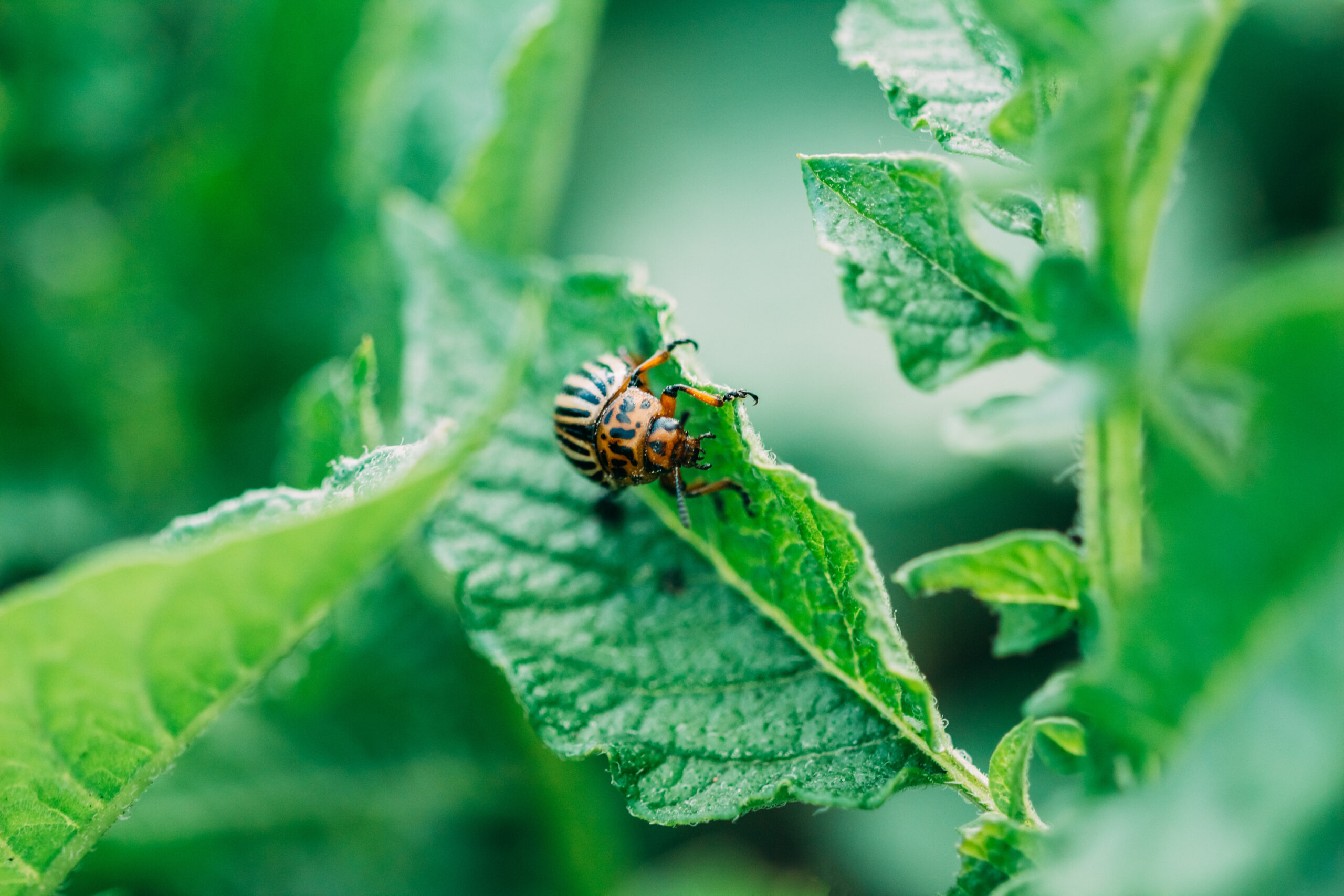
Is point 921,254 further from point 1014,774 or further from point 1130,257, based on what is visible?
point 1014,774

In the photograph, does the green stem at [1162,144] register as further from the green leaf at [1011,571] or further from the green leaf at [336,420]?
the green leaf at [336,420]

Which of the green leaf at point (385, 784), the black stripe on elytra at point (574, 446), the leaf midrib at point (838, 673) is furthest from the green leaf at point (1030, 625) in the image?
the green leaf at point (385, 784)

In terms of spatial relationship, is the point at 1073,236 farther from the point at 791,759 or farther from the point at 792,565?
the point at 791,759

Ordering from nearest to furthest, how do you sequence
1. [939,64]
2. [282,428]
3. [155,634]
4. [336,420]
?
[155,634]
[939,64]
[336,420]
[282,428]

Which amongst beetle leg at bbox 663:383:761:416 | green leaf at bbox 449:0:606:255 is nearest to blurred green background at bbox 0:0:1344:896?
green leaf at bbox 449:0:606:255

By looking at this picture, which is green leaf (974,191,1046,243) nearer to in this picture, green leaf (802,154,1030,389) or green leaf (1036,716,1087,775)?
green leaf (802,154,1030,389)

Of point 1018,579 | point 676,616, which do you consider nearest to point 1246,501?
point 1018,579

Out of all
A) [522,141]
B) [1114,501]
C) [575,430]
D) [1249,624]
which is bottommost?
[1249,624]

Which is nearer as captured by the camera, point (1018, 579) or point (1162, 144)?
point (1162, 144)
